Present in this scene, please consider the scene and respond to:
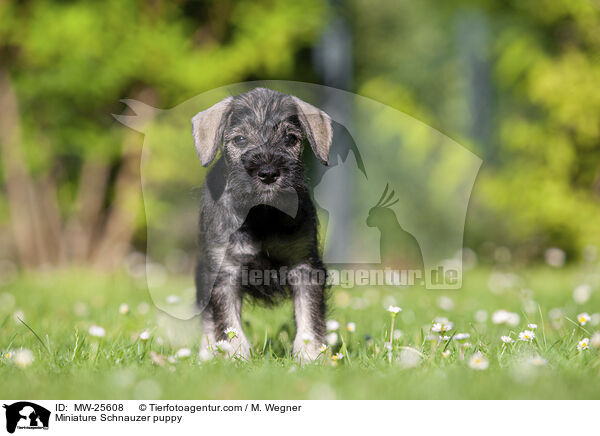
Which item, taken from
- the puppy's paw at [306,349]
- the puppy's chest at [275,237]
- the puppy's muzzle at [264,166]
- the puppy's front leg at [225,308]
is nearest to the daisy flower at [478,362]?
the puppy's paw at [306,349]

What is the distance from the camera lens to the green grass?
6.50 feet

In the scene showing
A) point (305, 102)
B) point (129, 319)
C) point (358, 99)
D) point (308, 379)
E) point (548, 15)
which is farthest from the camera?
point (548, 15)

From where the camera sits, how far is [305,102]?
2.77 meters

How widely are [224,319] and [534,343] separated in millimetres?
1440

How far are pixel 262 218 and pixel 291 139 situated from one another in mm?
405

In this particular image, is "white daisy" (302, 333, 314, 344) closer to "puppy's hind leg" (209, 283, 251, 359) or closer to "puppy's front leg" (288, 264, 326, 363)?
"puppy's front leg" (288, 264, 326, 363)

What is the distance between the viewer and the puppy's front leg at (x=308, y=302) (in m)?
2.67

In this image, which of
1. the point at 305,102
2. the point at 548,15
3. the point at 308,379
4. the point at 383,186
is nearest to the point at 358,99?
the point at 383,186

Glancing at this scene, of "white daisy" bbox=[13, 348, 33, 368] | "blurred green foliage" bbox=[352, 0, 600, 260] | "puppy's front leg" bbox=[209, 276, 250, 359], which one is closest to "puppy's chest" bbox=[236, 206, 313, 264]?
"puppy's front leg" bbox=[209, 276, 250, 359]

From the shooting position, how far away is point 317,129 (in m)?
2.65

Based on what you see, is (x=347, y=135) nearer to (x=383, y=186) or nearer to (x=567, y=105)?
(x=383, y=186)
